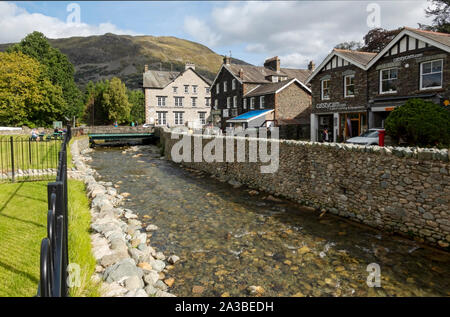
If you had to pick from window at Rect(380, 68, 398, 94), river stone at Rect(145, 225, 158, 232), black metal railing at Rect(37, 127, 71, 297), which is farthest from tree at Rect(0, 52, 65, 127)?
black metal railing at Rect(37, 127, 71, 297)

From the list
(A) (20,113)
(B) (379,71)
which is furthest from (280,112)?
(A) (20,113)

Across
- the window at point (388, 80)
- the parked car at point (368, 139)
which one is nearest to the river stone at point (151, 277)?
the parked car at point (368, 139)

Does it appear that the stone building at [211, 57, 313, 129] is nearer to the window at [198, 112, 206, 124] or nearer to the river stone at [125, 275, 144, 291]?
the window at [198, 112, 206, 124]

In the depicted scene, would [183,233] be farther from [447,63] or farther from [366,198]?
[447,63]

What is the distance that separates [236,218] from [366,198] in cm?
449

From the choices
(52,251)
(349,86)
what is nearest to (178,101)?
(349,86)

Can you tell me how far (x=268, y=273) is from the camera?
7348 mm

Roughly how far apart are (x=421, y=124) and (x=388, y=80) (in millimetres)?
10054

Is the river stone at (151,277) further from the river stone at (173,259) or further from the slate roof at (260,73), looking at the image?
the slate roof at (260,73)

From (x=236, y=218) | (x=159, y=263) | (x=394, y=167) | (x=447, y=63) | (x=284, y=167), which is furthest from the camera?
(x=447, y=63)

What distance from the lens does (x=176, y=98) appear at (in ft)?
200

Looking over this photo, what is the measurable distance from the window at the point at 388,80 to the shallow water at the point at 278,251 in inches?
568
